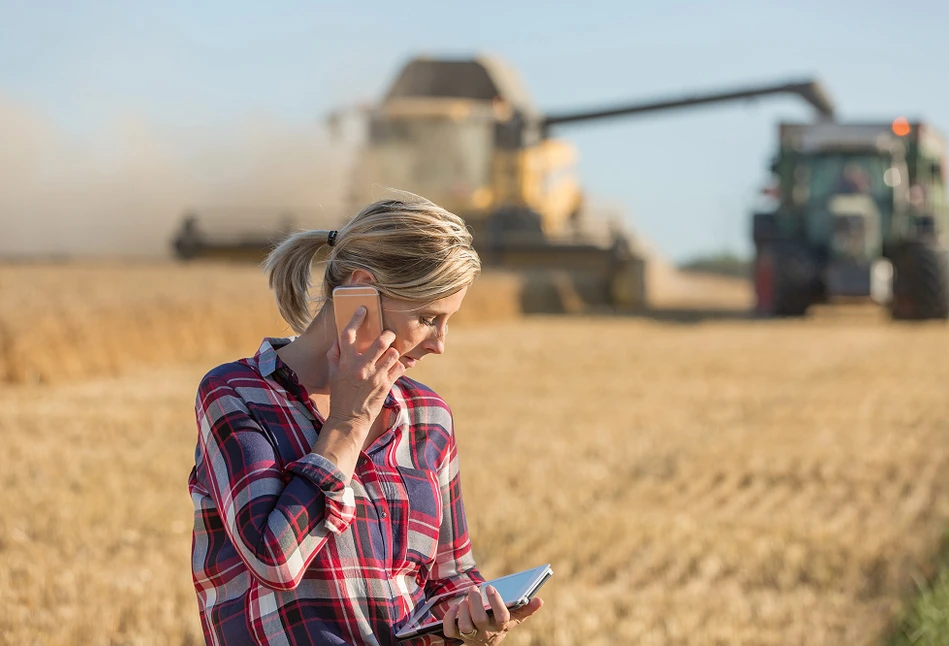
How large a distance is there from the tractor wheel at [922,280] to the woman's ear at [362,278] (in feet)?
53.2

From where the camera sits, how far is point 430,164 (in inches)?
843

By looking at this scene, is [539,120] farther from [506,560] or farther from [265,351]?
[265,351]

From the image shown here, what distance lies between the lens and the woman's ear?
2131 millimetres

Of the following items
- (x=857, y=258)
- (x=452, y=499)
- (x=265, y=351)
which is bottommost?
(x=857, y=258)

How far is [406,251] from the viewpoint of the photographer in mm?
2105

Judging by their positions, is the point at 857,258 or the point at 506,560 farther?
the point at 857,258

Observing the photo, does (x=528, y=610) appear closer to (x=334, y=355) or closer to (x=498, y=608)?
(x=498, y=608)

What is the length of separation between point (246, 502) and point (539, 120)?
2106cm

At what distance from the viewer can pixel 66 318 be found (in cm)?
1048

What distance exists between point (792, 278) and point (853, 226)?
1086mm

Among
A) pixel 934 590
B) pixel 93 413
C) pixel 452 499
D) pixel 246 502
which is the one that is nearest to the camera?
pixel 246 502

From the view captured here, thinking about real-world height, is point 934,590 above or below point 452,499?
below

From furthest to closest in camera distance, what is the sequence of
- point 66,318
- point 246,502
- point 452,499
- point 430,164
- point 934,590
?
point 430,164
point 66,318
point 934,590
point 452,499
point 246,502

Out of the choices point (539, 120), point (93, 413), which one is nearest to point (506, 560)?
point (93, 413)
